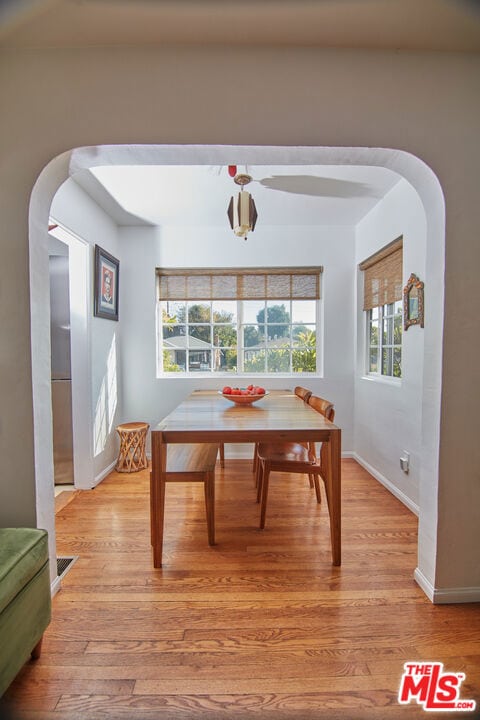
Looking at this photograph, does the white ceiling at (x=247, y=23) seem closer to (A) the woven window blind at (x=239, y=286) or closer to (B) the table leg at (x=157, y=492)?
(B) the table leg at (x=157, y=492)

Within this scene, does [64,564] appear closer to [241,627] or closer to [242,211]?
[241,627]

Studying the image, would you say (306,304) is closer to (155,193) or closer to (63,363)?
(155,193)

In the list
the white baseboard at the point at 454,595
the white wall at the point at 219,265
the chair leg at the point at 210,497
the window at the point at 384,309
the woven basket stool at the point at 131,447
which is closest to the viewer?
the white baseboard at the point at 454,595

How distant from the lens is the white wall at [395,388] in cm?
224

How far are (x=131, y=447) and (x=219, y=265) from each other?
202 centimetres

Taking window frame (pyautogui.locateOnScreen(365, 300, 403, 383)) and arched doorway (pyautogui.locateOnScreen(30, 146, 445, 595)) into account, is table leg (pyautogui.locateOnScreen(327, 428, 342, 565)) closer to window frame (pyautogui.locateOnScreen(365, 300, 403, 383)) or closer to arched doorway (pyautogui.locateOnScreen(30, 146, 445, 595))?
arched doorway (pyautogui.locateOnScreen(30, 146, 445, 595))

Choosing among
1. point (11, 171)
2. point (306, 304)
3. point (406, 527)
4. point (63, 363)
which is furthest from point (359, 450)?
point (11, 171)

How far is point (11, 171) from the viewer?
1.33 meters

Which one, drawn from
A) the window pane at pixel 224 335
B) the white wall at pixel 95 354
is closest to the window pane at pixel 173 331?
the window pane at pixel 224 335

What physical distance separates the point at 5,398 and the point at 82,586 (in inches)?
38.9

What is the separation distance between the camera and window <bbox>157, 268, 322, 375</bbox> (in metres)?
3.42

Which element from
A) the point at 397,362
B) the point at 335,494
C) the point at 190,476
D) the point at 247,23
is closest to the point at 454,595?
the point at 335,494

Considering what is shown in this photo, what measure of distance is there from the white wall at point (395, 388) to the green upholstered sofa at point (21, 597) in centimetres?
A: 197

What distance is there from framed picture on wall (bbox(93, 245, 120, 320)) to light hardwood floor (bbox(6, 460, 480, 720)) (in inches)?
67.4
